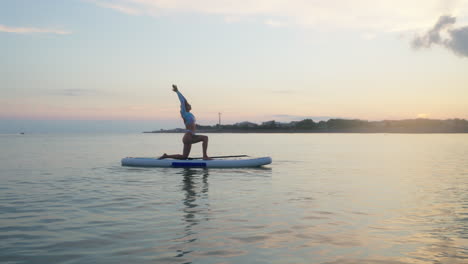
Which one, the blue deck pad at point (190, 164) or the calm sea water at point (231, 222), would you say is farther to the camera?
the blue deck pad at point (190, 164)

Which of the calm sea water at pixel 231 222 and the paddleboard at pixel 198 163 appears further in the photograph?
the paddleboard at pixel 198 163

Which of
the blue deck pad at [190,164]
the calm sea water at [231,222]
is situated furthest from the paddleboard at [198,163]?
the calm sea water at [231,222]

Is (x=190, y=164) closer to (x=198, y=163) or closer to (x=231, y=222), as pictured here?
(x=198, y=163)

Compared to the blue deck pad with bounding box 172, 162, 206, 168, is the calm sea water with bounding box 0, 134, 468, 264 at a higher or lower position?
lower

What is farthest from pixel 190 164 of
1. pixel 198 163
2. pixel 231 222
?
pixel 231 222

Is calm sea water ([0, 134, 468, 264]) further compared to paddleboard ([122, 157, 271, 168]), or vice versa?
→ paddleboard ([122, 157, 271, 168])

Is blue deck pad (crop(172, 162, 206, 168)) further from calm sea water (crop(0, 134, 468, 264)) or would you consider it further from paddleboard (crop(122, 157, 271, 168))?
calm sea water (crop(0, 134, 468, 264))

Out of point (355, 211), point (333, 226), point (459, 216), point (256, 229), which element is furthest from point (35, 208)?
point (459, 216)

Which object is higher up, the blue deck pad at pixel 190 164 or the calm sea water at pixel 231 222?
the blue deck pad at pixel 190 164

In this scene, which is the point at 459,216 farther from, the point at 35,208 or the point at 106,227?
the point at 35,208

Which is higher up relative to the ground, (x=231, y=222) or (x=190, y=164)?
(x=190, y=164)

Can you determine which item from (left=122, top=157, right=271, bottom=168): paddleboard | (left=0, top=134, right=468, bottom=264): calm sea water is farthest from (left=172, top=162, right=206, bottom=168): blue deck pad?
(left=0, top=134, right=468, bottom=264): calm sea water

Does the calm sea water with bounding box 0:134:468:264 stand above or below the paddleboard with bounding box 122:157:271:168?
below

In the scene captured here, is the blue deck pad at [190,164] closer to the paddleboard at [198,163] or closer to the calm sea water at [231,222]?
the paddleboard at [198,163]
